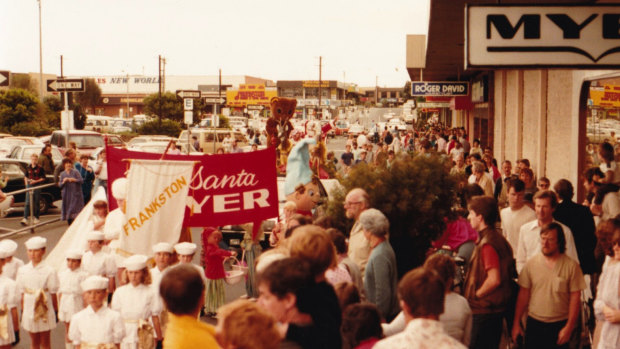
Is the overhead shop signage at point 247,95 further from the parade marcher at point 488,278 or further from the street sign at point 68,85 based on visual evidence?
the parade marcher at point 488,278

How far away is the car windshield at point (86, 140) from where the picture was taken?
34281mm

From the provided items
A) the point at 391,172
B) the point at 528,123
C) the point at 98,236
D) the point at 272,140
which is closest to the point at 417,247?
the point at 391,172

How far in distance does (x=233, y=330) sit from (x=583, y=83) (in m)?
10.7

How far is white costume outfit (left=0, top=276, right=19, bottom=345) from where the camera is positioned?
8391mm

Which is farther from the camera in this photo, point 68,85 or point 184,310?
point 68,85

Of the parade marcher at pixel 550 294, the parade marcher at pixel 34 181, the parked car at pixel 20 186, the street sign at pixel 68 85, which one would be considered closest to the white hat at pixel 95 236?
the parade marcher at pixel 550 294

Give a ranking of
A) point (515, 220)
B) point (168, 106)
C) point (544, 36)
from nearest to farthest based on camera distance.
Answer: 1. point (544, 36)
2. point (515, 220)
3. point (168, 106)

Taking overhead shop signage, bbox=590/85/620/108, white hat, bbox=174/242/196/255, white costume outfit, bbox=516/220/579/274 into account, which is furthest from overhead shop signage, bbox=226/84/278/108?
white costume outfit, bbox=516/220/579/274

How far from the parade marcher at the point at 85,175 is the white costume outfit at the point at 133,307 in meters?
12.1

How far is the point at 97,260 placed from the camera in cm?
893

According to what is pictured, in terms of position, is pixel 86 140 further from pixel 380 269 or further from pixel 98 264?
pixel 380 269

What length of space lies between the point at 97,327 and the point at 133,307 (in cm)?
46

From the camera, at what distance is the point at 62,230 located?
60.8 ft

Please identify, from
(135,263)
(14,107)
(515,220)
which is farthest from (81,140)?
(515,220)
